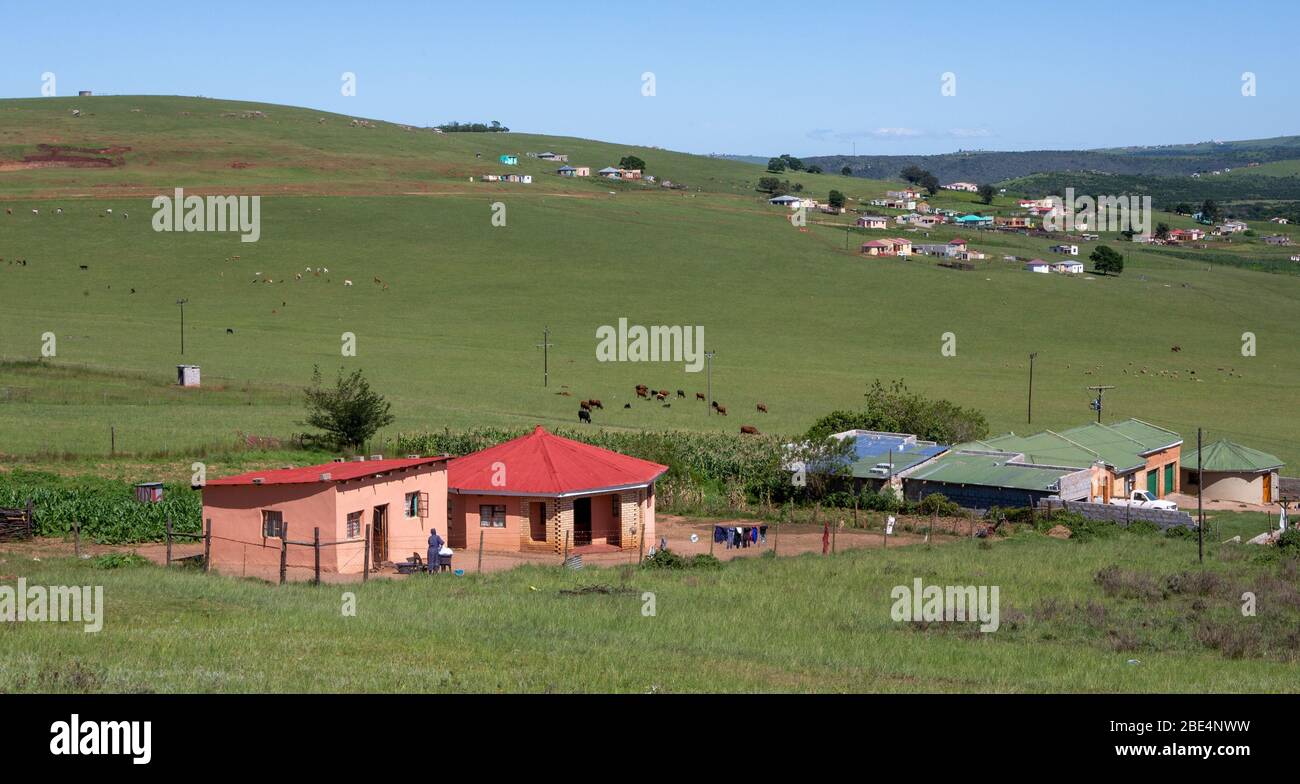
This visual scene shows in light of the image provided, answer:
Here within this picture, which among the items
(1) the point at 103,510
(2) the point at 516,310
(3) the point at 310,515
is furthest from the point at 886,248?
(3) the point at 310,515

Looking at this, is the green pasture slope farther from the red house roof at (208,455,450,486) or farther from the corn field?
the red house roof at (208,455,450,486)

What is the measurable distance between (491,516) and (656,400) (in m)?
36.2

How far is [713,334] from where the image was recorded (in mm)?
96250

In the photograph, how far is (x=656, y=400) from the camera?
238ft

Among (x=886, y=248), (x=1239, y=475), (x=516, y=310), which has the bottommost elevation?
(x=1239, y=475)

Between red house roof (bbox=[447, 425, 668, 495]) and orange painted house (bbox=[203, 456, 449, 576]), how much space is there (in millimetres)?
3484

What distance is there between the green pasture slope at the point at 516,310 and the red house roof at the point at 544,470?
15372 millimetres

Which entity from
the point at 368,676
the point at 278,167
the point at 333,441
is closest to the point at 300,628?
the point at 368,676

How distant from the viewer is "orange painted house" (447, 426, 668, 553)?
36.2 metres

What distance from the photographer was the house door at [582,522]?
122 ft

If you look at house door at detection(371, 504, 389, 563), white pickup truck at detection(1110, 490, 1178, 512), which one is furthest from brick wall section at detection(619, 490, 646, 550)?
white pickup truck at detection(1110, 490, 1178, 512)

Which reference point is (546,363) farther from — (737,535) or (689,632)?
(689,632)
